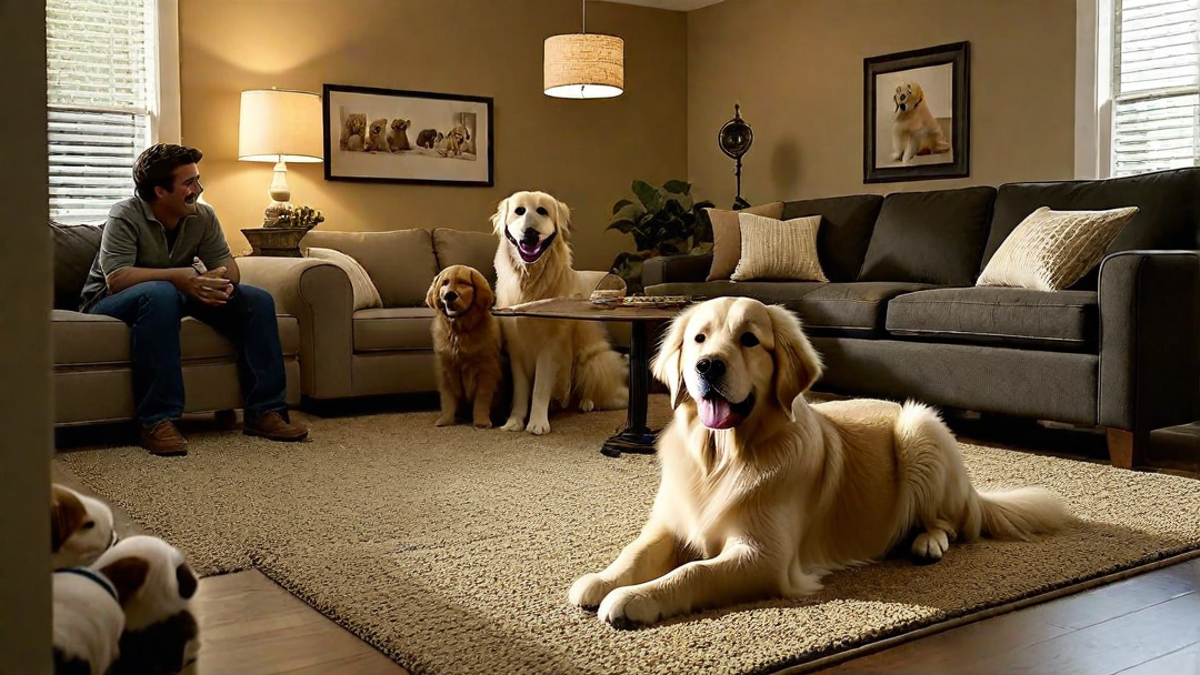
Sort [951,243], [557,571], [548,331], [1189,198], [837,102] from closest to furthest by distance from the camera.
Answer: [557,571]
[1189,198]
[548,331]
[951,243]
[837,102]

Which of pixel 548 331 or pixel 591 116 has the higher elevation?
pixel 591 116

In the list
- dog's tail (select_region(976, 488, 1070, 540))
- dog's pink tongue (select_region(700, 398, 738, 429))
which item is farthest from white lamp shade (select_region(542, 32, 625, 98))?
dog's pink tongue (select_region(700, 398, 738, 429))

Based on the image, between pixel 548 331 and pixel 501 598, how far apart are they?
219 centimetres

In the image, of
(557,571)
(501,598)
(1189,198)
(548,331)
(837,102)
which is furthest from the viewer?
(837,102)

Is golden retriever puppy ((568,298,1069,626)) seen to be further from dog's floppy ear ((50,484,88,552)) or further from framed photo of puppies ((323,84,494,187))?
framed photo of puppies ((323,84,494,187))

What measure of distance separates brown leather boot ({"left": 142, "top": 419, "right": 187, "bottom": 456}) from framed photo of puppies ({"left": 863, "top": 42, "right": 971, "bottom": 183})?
158 inches

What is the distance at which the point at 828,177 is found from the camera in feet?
20.0

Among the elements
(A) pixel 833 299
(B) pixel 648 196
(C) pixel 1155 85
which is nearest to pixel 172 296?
(A) pixel 833 299

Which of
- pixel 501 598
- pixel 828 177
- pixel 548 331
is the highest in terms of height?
pixel 828 177

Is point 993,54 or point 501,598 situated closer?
point 501,598

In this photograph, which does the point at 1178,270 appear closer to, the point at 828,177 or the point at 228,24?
the point at 828,177

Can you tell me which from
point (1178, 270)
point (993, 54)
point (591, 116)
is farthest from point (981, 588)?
point (591, 116)

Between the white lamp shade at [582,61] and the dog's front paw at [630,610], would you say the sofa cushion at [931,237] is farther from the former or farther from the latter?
the dog's front paw at [630,610]

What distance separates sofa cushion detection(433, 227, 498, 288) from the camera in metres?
5.18
